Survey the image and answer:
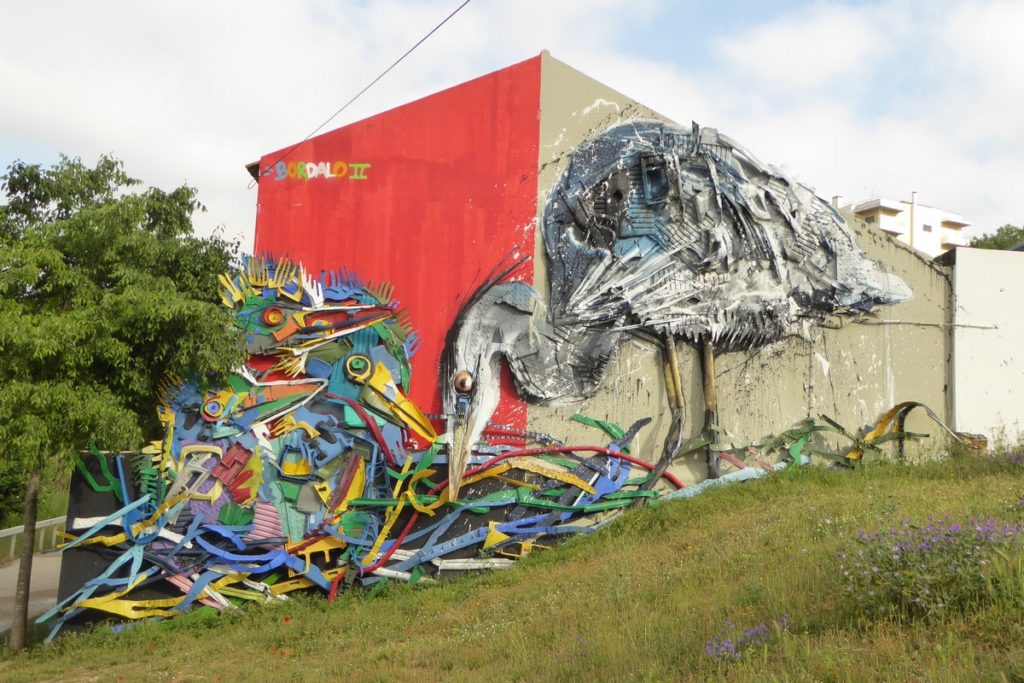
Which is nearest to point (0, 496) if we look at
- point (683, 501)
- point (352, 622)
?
point (352, 622)

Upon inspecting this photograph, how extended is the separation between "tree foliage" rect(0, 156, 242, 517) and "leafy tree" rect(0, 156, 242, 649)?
0.01m

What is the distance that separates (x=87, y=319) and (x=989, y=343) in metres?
12.4

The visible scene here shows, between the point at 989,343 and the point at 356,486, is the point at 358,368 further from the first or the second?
the point at 989,343

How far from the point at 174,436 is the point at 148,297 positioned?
1.80 metres

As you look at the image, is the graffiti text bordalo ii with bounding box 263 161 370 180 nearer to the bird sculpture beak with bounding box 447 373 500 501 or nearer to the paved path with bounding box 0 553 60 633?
the bird sculpture beak with bounding box 447 373 500 501

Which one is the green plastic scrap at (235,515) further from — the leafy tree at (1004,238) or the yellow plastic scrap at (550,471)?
the leafy tree at (1004,238)

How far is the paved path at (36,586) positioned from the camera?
1296cm

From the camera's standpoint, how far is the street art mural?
411 inches

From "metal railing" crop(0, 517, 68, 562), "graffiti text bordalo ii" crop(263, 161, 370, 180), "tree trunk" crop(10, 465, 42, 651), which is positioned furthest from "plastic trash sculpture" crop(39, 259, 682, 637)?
"metal railing" crop(0, 517, 68, 562)

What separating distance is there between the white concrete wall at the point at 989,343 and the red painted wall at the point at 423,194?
687 centimetres

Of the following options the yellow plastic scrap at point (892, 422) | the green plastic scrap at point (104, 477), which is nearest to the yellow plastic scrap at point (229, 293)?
the green plastic scrap at point (104, 477)

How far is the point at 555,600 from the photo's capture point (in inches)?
326

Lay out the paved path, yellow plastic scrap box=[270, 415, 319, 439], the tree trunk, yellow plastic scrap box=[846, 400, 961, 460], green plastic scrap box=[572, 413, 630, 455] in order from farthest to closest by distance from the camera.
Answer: the paved path, yellow plastic scrap box=[846, 400, 961, 460], green plastic scrap box=[572, 413, 630, 455], yellow plastic scrap box=[270, 415, 319, 439], the tree trunk

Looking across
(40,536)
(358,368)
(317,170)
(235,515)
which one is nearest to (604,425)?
(358,368)
